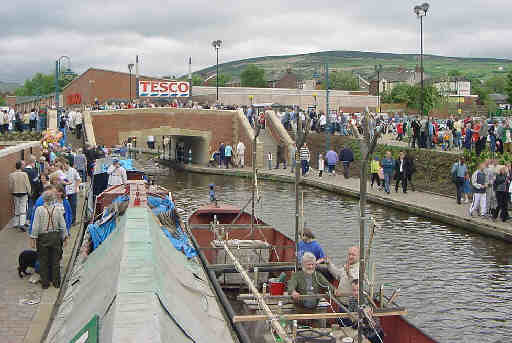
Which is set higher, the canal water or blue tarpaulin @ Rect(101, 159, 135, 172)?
blue tarpaulin @ Rect(101, 159, 135, 172)

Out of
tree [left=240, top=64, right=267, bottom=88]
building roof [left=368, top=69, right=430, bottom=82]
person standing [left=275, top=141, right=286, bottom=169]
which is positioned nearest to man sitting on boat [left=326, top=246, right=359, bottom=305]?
person standing [left=275, top=141, right=286, bottom=169]

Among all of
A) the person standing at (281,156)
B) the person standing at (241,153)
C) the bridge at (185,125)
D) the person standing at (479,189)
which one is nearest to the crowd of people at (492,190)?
the person standing at (479,189)

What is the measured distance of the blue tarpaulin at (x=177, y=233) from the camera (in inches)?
431

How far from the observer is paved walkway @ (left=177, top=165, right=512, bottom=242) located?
1875 centimetres

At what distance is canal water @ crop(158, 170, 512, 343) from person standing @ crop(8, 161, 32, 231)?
318 inches

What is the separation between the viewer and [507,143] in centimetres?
2706

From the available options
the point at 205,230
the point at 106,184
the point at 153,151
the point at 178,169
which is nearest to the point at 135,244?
the point at 205,230

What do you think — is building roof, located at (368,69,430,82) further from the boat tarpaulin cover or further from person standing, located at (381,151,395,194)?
the boat tarpaulin cover

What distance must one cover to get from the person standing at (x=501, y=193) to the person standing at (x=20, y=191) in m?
13.1

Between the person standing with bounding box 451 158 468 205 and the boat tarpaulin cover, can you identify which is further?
the person standing with bounding box 451 158 468 205

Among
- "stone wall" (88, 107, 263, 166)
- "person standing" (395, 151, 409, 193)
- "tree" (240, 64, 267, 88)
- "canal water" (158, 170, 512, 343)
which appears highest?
"tree" (240, 64, 267, 88)

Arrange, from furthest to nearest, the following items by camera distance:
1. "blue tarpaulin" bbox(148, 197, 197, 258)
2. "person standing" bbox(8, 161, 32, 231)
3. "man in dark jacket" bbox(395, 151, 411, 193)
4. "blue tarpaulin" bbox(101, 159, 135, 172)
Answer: "man in dark jacket" bbox(395, 151, 411, 193), "blue tarpaulin" bbox(101, 159, 135, 172), "person standing" bbox(8, 161, 32, 231), "blue tarpaulin" bbox(148, 197, 197, 258)

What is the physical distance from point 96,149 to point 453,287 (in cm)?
1998

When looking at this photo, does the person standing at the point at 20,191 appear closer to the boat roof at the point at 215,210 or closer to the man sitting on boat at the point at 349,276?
the boat roof at the point at 215,210
